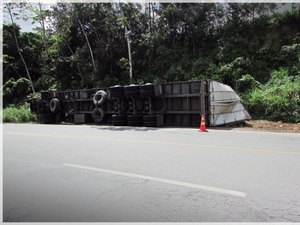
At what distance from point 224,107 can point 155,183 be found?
943 centimetres

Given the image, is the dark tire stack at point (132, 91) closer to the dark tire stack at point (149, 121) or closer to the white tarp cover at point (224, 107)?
the dark tire stack at point (149, 121)

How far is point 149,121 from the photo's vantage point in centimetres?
→ 1405

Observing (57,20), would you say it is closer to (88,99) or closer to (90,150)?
(88,99)

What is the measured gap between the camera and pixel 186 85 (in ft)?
45.0

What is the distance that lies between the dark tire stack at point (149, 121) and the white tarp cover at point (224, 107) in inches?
110

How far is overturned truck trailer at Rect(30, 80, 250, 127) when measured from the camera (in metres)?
13.1

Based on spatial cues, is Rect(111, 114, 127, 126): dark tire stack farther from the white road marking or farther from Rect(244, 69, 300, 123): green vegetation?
the white road marking

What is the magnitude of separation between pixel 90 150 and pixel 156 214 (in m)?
4.54

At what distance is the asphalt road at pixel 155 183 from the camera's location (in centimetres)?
367

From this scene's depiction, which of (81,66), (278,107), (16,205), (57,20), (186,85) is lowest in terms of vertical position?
(16,205)

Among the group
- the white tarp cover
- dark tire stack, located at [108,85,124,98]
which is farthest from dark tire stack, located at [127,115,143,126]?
the white tarp cover

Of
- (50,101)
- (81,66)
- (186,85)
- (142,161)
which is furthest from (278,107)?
(81,66)

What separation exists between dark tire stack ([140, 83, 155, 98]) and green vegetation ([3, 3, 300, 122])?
536 cm

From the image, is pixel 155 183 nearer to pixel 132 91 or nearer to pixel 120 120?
pixel 132 91
